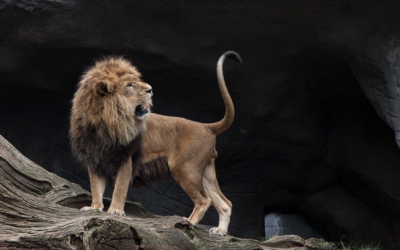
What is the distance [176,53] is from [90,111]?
2.13 meters

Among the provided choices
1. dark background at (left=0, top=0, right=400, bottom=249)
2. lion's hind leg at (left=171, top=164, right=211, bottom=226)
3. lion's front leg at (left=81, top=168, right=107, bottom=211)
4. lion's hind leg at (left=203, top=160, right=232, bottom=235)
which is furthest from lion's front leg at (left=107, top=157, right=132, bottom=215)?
dark background at (left=0, top=0, right=400, bottom=249)

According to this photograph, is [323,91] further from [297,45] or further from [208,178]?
[208,178]

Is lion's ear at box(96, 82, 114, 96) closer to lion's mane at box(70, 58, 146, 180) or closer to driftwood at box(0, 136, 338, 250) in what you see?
lion's mane at box(70, 58, 146, 180)

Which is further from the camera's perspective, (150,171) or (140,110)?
(150,171)

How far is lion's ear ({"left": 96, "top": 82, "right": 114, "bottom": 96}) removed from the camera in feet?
13.0

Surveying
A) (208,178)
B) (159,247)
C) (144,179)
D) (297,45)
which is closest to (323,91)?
(297,45)

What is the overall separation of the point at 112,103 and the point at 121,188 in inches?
23.8

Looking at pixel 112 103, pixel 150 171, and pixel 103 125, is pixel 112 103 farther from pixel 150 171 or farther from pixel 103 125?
pixel 150 171

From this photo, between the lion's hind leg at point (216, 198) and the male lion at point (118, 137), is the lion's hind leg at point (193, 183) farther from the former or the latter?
the lion's hind leg at point (216, 198)

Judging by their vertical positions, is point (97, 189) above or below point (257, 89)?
below

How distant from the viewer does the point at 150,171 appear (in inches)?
173

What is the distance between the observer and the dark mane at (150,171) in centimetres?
435

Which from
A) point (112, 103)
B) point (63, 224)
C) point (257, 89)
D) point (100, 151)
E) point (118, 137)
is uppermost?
point (257, 89)

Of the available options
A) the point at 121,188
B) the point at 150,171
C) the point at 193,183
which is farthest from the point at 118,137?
the point at 193,183
